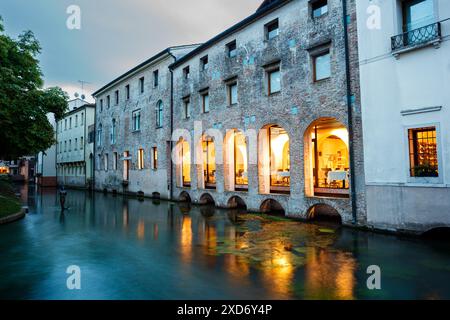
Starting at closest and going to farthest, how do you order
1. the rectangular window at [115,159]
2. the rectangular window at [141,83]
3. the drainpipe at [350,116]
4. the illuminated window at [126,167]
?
the drainpipe at [350,116] < the rectangular window at [141,83] < the illuminated window at [126,167] < the rectangular window at [115,159]

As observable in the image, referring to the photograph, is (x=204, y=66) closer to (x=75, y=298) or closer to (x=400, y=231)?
(x=400, y=231)

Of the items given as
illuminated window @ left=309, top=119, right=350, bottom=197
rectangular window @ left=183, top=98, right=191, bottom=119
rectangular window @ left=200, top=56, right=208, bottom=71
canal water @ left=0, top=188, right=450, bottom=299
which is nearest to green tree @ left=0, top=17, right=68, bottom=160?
canal water @ left=0, top=188, right=450, bottom=299

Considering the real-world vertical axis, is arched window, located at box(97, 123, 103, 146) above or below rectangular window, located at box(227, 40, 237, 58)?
below

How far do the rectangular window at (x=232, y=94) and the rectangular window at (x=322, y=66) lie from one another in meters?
5.26

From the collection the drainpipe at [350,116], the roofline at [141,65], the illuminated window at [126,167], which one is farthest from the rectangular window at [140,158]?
the drainpipe at [350,116]

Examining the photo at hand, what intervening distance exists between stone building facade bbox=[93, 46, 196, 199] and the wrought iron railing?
1626cm

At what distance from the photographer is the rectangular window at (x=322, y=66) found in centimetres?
1269

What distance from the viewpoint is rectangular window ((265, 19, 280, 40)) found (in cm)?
1507

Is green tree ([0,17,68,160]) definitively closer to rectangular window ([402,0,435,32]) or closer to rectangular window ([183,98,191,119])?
rectangular window ([183,98,191,119])

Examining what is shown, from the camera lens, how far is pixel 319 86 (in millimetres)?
12711

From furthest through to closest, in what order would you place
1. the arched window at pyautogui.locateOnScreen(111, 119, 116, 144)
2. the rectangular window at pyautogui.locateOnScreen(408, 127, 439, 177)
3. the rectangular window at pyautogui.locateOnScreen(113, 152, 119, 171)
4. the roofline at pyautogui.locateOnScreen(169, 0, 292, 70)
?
the arched window at pyautogui.locateOnScreen(111, 119, 116, 144) → the rectangular window at pyautogui.locateOnScreen(113, 152, 119, 171) → the roofline at pyautogui.locateOnScreen(169, 0, 292, 70) → the rectangular window at pyautogui.locateOnScreen(408, 127, 439, 177)

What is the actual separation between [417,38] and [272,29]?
24.2ft

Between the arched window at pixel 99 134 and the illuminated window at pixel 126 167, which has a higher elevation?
the arched window at pixel 99 134

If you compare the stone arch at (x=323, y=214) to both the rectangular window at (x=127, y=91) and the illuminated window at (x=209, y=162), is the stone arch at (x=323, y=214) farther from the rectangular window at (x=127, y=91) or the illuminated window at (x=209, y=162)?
the rectangular window at (x=127, y=91)
